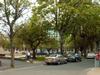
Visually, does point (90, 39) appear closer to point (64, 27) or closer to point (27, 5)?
point (64, 27)

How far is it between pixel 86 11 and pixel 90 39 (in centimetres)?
2559

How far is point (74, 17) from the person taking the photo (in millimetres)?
64625

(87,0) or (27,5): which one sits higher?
(87,0)

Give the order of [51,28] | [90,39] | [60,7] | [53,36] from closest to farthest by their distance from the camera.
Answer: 1. [60,7]
2. [51,28]
3. [53,36]
4. [90,39]

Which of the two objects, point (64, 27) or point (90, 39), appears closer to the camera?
point (64, 27)

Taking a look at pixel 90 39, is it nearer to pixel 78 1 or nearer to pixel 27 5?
pixel 78 1

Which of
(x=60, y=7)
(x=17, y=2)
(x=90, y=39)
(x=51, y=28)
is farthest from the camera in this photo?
(x=90, y=39)

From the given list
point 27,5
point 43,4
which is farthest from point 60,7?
point 27,5

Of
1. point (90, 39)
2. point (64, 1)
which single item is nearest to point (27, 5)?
point (64, 1)

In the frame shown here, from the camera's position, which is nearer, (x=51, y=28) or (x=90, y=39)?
(x=51, y=28)

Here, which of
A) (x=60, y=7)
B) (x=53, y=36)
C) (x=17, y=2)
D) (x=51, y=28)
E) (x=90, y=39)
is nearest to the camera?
(x=17, y=2)

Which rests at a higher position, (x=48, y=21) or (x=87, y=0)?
(x=87, y=0)

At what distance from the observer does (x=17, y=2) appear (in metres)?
38.5

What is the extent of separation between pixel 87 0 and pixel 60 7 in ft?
27.2
